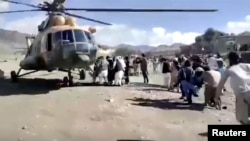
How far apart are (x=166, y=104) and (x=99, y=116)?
3199 millimetres

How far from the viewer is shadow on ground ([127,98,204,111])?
1407 centimetres

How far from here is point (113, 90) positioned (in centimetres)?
1678

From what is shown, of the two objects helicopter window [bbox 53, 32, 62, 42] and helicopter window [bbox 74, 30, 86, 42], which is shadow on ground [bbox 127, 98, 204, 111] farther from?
helicopter window [bbox 53, 32, 62, 42]

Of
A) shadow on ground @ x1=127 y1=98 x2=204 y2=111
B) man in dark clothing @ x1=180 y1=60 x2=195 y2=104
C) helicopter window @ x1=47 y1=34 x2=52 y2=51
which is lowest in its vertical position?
shadow on ground @ x1=127 y1=98 x2=204 y2=111

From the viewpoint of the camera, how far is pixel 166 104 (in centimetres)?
1463

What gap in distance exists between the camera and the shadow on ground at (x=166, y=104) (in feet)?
46.2

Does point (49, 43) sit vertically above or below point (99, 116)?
above

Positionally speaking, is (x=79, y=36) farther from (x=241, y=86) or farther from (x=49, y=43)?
(x=241, y=86)

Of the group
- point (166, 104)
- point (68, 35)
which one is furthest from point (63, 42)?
point (166, 104)

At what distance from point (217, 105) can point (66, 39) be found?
6.38m

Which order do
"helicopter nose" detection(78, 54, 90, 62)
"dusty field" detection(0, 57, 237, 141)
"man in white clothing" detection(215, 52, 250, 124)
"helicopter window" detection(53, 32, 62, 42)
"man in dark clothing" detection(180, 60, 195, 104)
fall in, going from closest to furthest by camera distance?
"man in white clothing" detection(215, 52, 250, 124), "dusty field" detection(0, 57, 237, 141), "man in dark clothing" detection(180, 60, 195, 104), "helicopter nose" detection(78, 54, 90, 62), "helicopter window" detection(53, 32, 62, 42)

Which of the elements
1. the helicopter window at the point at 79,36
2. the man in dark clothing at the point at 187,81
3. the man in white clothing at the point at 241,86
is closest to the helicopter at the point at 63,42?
the helicopter window at the point at 79,36

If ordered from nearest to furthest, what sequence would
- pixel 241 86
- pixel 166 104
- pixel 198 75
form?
pixel 241 86 < pixel 166 104 < pixel 198 75

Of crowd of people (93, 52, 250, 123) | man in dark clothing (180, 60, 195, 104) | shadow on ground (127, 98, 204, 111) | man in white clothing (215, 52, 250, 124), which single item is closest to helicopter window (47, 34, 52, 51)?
crowd of people (93, 52, 250, 123)
